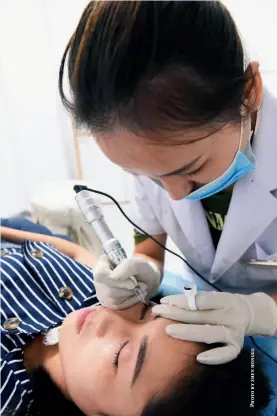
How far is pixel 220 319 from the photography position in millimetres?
964

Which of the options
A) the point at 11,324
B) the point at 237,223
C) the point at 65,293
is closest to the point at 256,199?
the point at 237,223

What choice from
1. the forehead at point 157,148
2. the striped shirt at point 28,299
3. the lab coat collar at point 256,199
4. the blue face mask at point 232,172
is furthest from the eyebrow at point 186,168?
the striped shirt at point 28,299

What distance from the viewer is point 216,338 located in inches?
36.4

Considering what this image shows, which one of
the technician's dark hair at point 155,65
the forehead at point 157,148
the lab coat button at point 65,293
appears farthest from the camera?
the lab coat button at point 65,293

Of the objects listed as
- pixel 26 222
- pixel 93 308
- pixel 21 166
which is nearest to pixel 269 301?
pixel 93 308

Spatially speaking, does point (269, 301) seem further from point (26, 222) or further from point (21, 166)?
point (21, 166)

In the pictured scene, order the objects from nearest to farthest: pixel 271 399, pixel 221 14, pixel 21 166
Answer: pixel 221 14 → pixel 271 399 → pixel 21 166

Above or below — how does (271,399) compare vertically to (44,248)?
below

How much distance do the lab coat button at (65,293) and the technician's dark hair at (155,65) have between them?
70 centimetres

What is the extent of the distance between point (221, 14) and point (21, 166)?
5.90ft

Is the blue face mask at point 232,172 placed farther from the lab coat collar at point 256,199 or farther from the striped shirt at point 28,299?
the striped shirt at point 28,299

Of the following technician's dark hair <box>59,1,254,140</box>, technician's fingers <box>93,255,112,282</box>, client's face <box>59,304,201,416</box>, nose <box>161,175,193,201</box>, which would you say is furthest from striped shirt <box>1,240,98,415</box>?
technician's dark hair <box>59,1,254,140</box>

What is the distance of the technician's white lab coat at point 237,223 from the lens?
1.00 metres

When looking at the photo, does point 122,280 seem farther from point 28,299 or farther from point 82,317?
point 28,299
